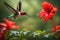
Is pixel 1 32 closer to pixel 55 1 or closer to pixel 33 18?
pixel 33 18

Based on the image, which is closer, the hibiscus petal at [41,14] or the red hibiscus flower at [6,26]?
the red hibiscus flower at [6,26]

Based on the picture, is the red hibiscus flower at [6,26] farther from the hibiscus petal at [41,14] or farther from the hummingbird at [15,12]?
the hibiscus petal at [41,14]

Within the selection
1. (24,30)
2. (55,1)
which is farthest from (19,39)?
(55,1)

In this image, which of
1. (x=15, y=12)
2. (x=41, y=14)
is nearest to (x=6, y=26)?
(x=15, y=12)

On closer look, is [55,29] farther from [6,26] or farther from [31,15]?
[6,26]

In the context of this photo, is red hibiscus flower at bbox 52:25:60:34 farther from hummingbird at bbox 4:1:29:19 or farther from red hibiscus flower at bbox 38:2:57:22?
hummingbird at bbox 4:1:29:19

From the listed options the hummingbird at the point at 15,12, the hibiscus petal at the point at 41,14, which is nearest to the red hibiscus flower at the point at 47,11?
the hibiscus petal at the point at 41,14

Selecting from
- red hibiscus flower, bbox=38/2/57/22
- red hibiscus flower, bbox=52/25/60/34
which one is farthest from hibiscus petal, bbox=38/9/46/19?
red hibiscus flower, bbox=52/25/60/34
